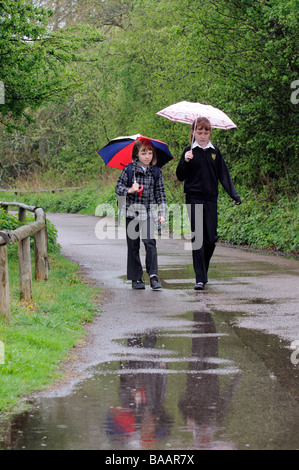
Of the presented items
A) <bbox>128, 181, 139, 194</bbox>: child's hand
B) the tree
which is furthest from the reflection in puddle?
the tree

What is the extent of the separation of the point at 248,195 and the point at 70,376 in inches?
558

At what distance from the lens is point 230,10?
55.6 feet

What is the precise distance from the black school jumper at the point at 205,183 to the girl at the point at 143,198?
14.6 inches

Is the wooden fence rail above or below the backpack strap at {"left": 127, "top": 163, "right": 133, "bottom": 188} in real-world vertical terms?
below

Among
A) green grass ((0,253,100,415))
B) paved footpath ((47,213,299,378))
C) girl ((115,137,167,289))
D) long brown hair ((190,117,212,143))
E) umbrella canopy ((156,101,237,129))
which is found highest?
umbrella canopy ((156,101,237,129))

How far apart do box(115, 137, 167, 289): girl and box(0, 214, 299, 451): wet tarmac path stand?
0.53m

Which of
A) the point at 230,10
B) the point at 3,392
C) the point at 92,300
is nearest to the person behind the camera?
the point at 3,392

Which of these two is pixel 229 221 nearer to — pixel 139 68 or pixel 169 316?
pixel 169 316

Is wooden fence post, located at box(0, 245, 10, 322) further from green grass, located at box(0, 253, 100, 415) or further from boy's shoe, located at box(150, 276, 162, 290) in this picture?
boy's shoe, located at box(150, 276, 162, 290)

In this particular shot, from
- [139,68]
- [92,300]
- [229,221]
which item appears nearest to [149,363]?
[92,300]

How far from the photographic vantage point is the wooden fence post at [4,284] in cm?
724

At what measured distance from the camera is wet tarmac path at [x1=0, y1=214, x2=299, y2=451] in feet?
14.7

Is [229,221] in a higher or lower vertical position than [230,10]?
lower
